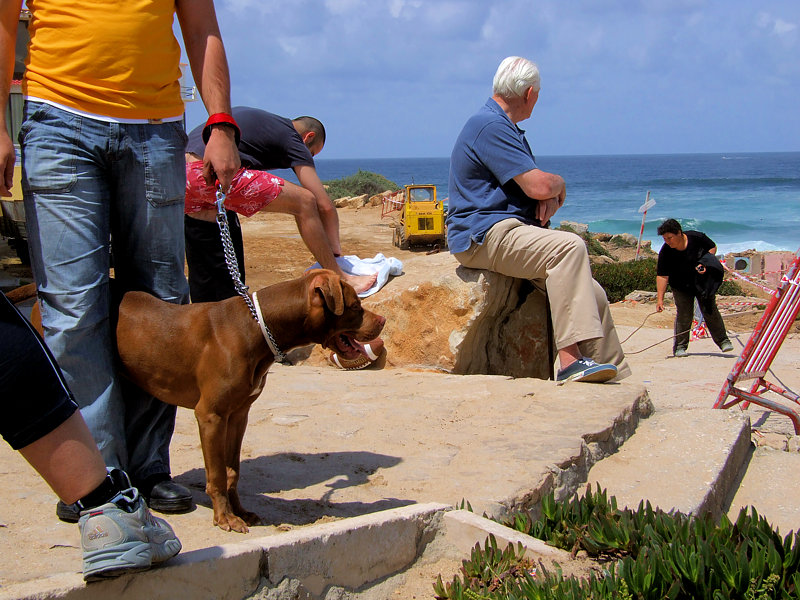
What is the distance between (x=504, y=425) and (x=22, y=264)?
13711mm

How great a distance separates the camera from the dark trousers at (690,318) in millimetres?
10398

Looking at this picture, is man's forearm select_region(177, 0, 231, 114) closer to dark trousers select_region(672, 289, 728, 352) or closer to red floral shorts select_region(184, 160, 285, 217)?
red floral shorts select_region(184, 160, 285, 217)

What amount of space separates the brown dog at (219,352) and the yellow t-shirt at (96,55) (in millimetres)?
756

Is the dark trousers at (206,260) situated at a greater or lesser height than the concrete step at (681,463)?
greater

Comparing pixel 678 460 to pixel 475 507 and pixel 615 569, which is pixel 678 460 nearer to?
pixel 475 507

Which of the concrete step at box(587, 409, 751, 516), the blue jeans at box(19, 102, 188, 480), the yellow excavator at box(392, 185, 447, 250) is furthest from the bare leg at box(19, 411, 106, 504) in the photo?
the yellow excavator at box(392, 185, 447, 250)

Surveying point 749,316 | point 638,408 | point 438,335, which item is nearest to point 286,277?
point 749,316

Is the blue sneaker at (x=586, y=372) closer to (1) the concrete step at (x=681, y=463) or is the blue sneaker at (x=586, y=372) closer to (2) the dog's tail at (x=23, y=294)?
(1) the concrete step at (x=681, y=463)

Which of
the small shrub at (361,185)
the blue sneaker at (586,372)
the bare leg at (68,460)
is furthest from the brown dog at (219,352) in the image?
the small shrub at (361,185)

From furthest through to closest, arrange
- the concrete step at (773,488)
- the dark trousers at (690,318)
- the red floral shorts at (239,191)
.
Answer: the dark trousers at (690,318)
the red floral shorts at (239,191)
the concrete step at (773,488)

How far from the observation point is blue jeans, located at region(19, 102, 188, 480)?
2.80m

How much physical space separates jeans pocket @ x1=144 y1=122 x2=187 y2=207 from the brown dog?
407 millimetres

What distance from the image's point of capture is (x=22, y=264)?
50.6 feet

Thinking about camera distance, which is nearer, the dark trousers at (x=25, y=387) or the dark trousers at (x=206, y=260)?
the dark trousers at (x=25, y=387)
